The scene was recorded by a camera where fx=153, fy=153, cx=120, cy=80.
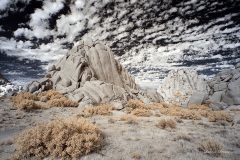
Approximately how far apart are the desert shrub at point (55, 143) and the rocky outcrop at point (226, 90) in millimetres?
26991

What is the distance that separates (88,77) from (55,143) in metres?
20.8

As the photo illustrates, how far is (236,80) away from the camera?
36594mm

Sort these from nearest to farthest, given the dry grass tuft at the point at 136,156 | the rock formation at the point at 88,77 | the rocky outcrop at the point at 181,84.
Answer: the dry grass tuft at the point at 136,156 → the rock formation at the point at 88,77 → the rocky outcrop at the point at 181,84

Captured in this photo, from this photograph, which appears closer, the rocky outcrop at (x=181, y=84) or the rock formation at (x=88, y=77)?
the rock formation at (x=88, y=77)

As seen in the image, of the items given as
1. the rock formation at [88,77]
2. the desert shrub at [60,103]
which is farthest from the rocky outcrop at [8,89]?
the desert shrub at [60,103]

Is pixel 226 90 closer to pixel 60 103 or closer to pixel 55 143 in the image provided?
pixel 60 103

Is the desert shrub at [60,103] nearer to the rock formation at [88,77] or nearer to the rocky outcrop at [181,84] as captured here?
the rock formation at [88,77]

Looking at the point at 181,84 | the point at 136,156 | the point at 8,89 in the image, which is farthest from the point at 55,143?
the point at 181,84

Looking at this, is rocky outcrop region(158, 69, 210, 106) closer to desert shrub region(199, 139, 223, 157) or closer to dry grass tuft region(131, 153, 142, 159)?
desert shrub region(199, 139, 223, 157)

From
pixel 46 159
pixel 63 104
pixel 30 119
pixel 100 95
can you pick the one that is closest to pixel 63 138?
pixel 46 159

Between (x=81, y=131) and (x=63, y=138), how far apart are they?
967mm

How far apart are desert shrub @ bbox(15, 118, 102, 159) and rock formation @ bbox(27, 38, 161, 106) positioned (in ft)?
41.5

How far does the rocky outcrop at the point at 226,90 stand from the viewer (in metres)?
31.3

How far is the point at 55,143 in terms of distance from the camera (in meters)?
5.91
